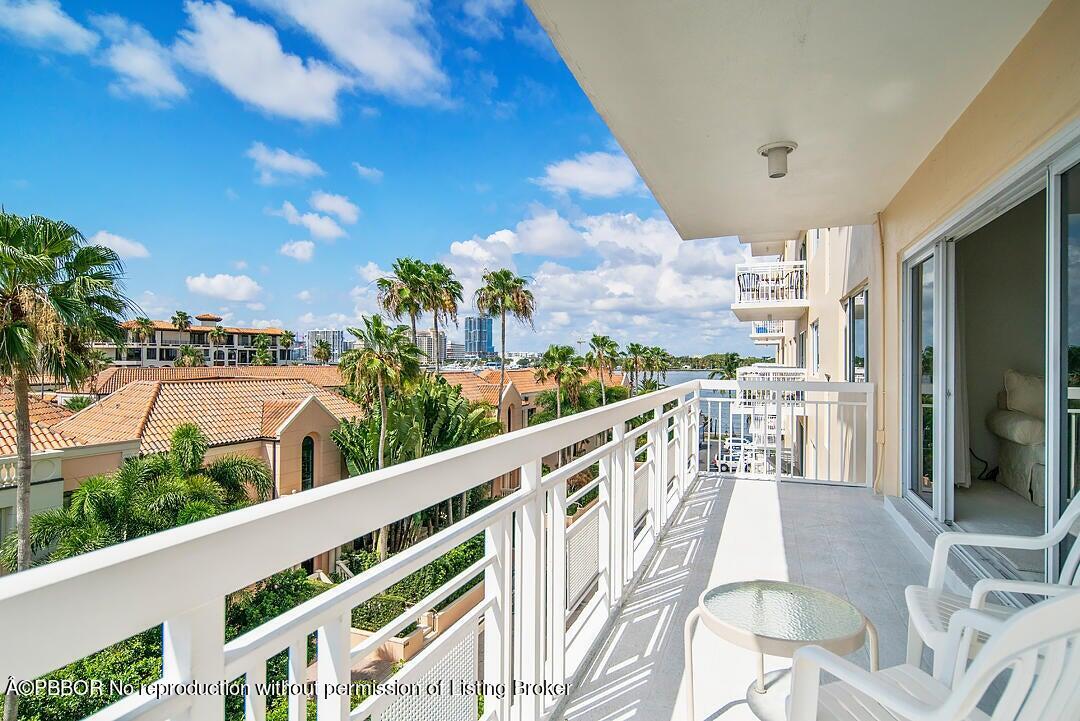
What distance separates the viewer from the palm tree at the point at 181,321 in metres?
49.7

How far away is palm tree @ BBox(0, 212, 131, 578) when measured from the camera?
13375 mm

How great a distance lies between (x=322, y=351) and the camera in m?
57.8

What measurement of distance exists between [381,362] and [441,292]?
18.9ft

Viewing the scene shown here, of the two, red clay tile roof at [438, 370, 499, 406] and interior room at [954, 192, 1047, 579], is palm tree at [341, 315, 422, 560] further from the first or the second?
interior room at [954, 192, 1047, 579]

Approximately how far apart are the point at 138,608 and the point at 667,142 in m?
3.13

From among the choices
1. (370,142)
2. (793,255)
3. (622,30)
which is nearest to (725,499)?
(622,30)

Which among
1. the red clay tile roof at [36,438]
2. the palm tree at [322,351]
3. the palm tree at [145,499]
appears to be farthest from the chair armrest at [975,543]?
the palm tree at [322,351]

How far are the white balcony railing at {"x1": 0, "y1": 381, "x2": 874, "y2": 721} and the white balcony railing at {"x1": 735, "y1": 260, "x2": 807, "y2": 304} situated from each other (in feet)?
29.5

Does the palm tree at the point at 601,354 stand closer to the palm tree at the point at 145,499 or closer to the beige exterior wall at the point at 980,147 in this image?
the palm tree at the point at 145,499

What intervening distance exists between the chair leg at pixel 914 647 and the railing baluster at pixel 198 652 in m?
1.80

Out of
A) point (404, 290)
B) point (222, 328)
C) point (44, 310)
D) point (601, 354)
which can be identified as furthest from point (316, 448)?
point (222, 328)

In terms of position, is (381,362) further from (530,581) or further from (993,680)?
(993,680)

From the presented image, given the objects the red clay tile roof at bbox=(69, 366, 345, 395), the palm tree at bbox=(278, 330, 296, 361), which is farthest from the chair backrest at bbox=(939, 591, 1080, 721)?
the palm tree at bbox=(278, 330, 296, 361)

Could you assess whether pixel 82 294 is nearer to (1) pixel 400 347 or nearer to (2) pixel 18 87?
(1) pixel 400 347
